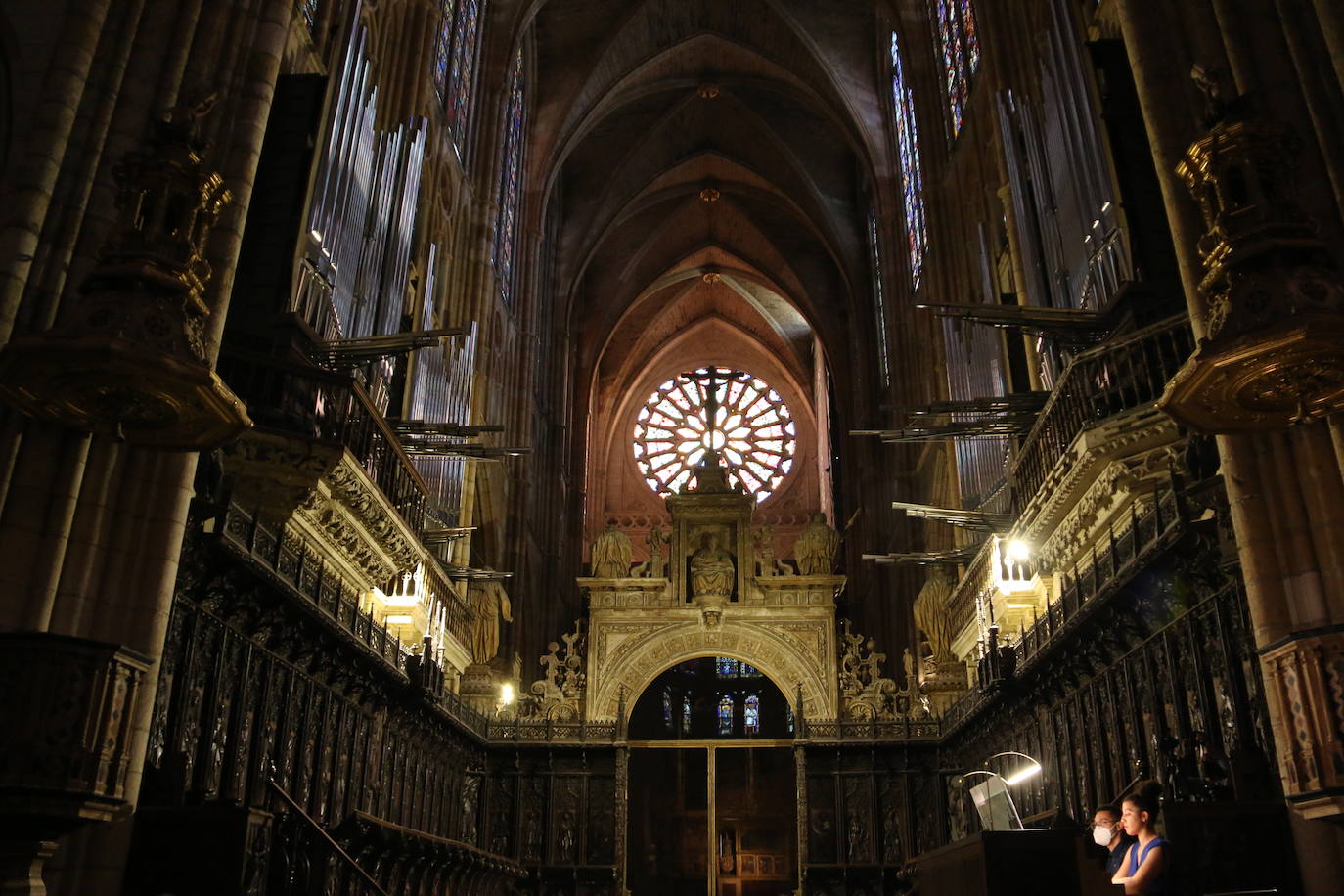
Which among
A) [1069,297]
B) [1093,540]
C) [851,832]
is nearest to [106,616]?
[1093,540]

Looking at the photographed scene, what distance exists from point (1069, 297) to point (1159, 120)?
155 inches

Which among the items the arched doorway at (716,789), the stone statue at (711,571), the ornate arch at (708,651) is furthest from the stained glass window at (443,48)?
Answer: the arched doorway at (716,789)

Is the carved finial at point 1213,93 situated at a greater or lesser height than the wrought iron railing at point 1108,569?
greater

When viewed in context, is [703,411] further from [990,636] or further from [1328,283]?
[1328,283]

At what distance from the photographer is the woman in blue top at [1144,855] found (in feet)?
18.0

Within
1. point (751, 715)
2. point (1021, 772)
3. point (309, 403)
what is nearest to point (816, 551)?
point (1021, 772)

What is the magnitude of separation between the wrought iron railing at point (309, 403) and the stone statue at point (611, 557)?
8296mm

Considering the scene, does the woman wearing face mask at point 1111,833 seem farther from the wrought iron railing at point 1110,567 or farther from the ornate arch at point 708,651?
the ornate arch at point 708,651

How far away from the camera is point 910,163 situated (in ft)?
80.6

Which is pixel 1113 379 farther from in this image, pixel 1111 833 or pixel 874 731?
pixel 874 731

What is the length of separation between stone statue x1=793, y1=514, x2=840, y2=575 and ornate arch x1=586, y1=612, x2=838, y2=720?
0.98 meters

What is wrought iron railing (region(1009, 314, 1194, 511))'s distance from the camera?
30.3ft

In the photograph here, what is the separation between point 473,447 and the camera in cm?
1438

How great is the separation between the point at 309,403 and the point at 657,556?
11.3m
